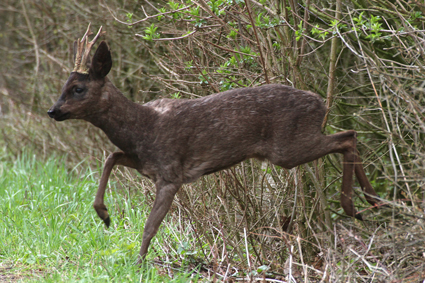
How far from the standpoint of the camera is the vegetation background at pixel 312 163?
13.6 ft

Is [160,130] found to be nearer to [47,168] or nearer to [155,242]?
[155,242]

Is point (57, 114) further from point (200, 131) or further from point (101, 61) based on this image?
point (200, 131)

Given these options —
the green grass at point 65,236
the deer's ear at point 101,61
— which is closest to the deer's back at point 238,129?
the deer's ear at point 101,61

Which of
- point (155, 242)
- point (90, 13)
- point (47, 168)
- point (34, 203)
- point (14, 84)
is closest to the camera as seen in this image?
point (155, 242)

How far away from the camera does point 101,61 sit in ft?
15.1

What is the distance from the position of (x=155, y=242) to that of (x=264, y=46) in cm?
233

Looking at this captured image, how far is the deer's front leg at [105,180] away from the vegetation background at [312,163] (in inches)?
38.1

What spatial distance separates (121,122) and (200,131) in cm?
68

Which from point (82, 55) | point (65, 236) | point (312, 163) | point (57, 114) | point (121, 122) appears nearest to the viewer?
point (57, 114)

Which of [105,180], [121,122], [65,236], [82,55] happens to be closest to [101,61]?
[82,55]

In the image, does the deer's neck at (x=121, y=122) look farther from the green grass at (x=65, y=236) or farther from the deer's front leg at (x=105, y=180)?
the green grass at (x=65, y=236)

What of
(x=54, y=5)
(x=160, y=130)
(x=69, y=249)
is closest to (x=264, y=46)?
(x=160, y=130)

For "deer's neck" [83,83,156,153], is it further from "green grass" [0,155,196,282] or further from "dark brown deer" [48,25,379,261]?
"green grass" [0,155,196,282]

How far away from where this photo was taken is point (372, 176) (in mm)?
7312
